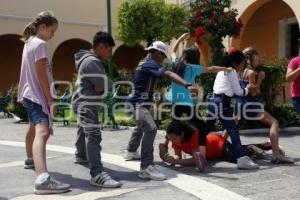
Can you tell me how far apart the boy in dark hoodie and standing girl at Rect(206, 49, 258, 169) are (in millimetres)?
1611

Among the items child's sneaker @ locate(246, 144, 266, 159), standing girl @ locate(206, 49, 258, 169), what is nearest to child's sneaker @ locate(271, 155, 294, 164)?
child's sneaker @ locate(246, 144, 266, 159)

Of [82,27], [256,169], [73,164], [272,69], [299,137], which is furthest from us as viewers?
[82,27]

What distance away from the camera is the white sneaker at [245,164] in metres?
6.38

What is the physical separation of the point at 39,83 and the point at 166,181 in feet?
5.99

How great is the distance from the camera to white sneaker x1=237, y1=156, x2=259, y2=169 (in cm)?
638

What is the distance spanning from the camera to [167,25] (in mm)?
18719

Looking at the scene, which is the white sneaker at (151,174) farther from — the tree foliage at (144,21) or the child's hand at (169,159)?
the tree foliage at (144,21)

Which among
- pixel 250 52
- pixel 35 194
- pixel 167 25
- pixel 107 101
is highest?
pixel 167 25

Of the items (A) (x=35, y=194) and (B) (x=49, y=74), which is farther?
(B) (x=49, y=74)

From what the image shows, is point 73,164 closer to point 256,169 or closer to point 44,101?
point 44,101

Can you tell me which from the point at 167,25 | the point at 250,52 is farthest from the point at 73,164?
the point at 167,25

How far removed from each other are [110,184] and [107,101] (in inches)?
238

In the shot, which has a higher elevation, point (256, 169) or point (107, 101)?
point (107, 101)

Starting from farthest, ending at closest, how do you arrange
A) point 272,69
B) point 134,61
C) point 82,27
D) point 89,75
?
point 134,61, point 82,27, point 272,69, point 89,75
